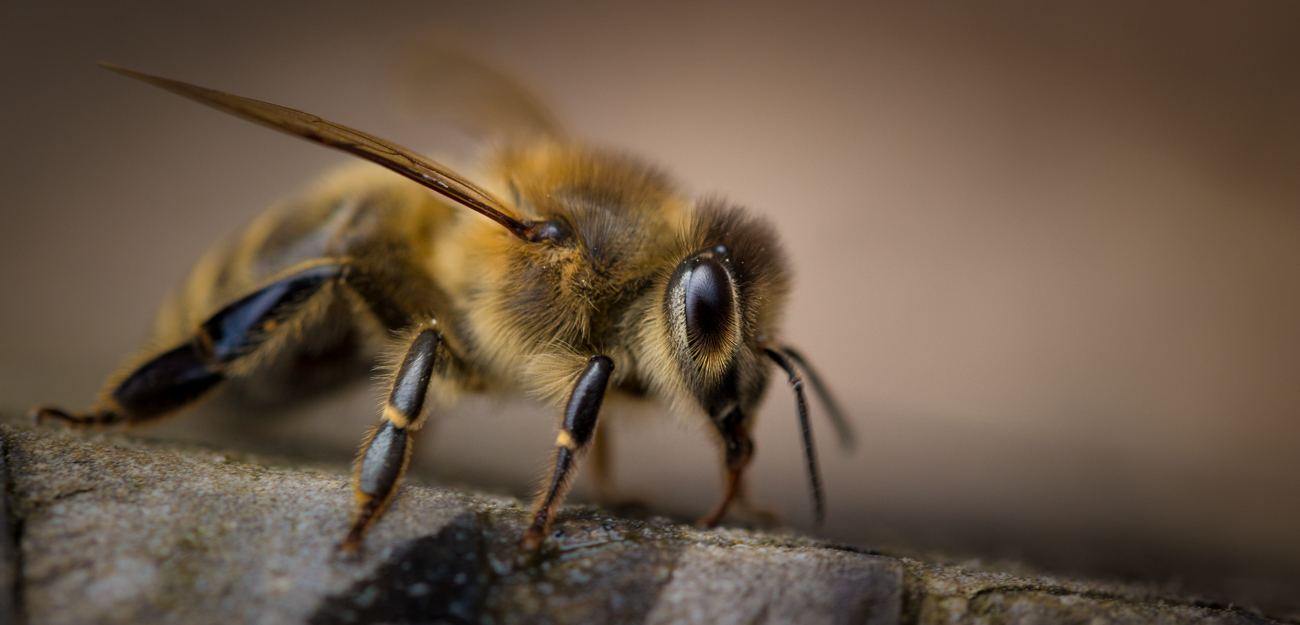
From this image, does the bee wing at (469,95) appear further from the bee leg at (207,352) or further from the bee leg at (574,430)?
the bee leg at (574,430)

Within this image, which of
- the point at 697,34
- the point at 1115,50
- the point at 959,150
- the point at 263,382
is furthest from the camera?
Answer: the point at 697,34

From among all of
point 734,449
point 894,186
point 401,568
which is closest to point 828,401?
point 734,449

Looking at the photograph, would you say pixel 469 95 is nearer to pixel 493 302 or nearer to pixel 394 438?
pixel 493 302

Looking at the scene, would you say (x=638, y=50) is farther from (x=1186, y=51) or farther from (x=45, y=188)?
(x=45, y=188)

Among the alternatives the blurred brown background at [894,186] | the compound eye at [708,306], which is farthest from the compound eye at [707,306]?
the blurred brown background at [894,186]

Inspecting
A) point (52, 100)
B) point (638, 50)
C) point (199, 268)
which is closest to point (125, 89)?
point (52, 100)
